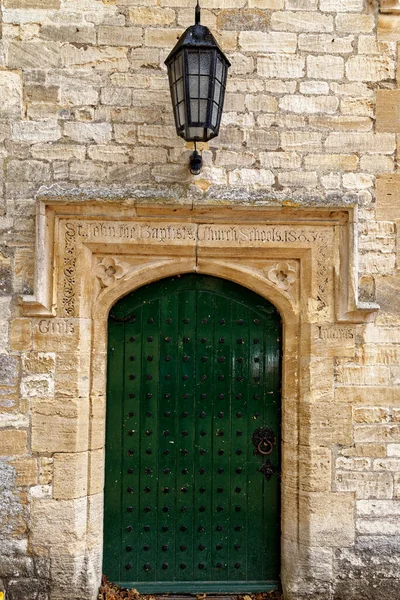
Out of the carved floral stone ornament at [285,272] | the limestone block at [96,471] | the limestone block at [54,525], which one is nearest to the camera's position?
the limestone block at [54,525]

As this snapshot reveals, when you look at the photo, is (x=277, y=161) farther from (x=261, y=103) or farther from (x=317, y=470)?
(x=317, y=470)

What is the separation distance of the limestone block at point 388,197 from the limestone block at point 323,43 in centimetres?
92

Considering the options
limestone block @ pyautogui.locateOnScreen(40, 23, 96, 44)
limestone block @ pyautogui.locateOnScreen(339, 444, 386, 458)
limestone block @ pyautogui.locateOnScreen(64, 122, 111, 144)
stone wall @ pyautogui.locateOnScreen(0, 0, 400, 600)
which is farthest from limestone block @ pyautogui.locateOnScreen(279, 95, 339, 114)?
limestone block @ pyautogui.locateOnScreen(339, 444, 386, 458)

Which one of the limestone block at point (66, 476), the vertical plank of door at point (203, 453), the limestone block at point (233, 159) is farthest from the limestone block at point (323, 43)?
the limestone block at point (66, 476)

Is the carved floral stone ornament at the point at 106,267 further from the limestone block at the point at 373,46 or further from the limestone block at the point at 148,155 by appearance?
the limestone block at the point at 373,46

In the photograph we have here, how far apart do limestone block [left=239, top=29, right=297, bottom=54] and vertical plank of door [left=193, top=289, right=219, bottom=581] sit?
1.93m

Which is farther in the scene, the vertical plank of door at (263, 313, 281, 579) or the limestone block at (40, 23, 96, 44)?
the vertical plank of door at (263, 313, 281, 579)

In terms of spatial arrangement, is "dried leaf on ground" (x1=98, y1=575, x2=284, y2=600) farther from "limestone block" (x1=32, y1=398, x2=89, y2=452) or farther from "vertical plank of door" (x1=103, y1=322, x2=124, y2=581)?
"limestone block" (x1=32, y1=398, x2=89, y2=452)

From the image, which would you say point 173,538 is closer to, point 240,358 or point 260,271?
point 240,358

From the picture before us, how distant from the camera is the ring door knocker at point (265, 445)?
3859 mm

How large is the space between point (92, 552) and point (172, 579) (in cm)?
62

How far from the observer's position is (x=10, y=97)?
367 cm

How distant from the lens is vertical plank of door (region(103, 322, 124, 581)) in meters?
3.81

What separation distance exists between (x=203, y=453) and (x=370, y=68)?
2.92m
